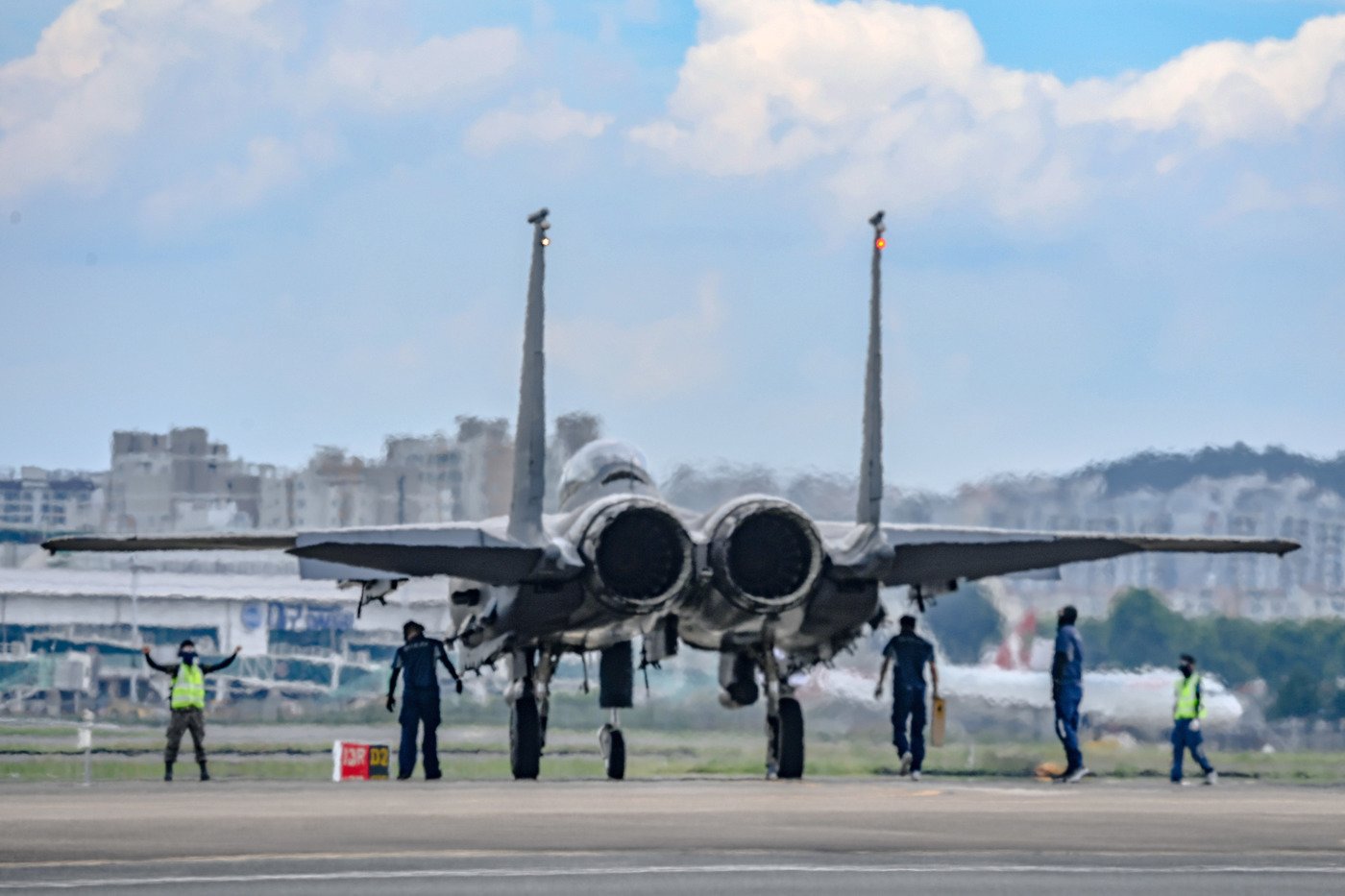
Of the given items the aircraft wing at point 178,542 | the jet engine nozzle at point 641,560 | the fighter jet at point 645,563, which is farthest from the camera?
the aircraft wing at point 178,542

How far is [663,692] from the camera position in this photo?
35719 millimetres

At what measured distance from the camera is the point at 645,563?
66.4ft

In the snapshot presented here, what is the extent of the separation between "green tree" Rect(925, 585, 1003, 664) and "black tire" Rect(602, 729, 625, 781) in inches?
542

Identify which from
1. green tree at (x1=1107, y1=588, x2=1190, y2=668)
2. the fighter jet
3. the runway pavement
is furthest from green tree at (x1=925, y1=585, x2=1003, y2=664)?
the runway pavement

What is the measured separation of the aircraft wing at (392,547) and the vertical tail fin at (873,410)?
3.12 meters

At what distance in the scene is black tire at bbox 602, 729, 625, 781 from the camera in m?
23.3

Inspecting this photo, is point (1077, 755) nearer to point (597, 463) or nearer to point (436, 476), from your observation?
point (597, 463)

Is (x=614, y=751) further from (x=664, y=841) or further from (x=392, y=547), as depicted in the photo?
(x=664, y=841)

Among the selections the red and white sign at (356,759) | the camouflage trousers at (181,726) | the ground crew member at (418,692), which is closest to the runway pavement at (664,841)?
the ground crew member at (418,692)

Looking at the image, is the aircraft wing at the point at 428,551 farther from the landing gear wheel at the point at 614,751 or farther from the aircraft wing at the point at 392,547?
the landing gear wheel at the point at 614,751

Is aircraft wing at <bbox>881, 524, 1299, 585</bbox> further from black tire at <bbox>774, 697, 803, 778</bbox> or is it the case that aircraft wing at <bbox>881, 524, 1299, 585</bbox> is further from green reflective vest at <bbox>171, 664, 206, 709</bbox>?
green reflective vest at <bbox>171, 664, 206, 709</bbox>

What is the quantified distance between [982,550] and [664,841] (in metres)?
10.1

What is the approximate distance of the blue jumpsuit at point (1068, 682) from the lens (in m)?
21.9

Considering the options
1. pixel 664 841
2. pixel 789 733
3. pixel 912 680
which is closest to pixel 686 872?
A: pixel 664 841
